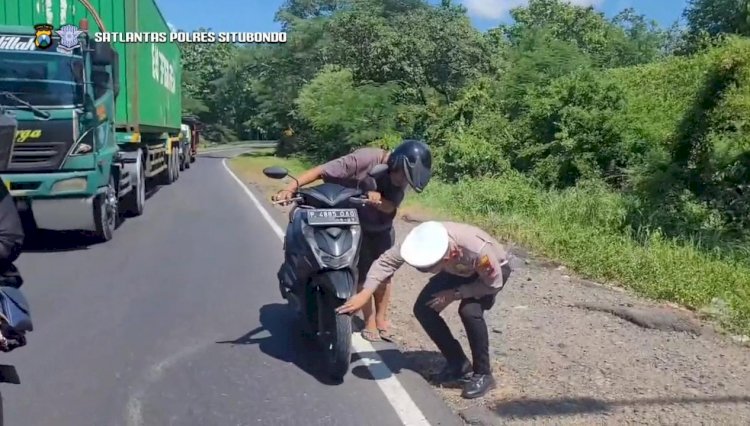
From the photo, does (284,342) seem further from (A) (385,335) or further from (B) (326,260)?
(B) (326,260)

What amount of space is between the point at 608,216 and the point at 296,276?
7.88 meters

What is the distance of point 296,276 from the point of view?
19.8 feet

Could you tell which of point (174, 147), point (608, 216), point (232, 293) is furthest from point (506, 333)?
point (174, 147)

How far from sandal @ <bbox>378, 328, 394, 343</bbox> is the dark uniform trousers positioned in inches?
46.9

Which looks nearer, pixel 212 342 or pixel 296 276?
pixel 296 276

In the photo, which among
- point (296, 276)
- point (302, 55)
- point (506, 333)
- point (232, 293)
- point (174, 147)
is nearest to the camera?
point (296, 276)

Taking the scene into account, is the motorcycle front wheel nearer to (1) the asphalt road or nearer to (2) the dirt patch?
(1) the asphalt road

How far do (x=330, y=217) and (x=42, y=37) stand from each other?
7.92 meters

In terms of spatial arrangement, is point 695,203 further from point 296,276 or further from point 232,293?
point 296,276

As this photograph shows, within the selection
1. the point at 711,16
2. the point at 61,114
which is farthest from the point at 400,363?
the point at 711,16

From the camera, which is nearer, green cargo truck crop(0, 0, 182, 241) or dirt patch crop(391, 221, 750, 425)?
dirt patch crop(391, 221, 750, 425)

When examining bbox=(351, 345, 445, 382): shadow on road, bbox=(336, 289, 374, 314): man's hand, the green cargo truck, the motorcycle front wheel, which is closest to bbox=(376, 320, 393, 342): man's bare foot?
bbox=(351, 345, 445, 382): shadow on road

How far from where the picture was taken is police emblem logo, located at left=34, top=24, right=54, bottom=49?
465 inches

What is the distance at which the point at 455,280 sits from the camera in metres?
5.50
